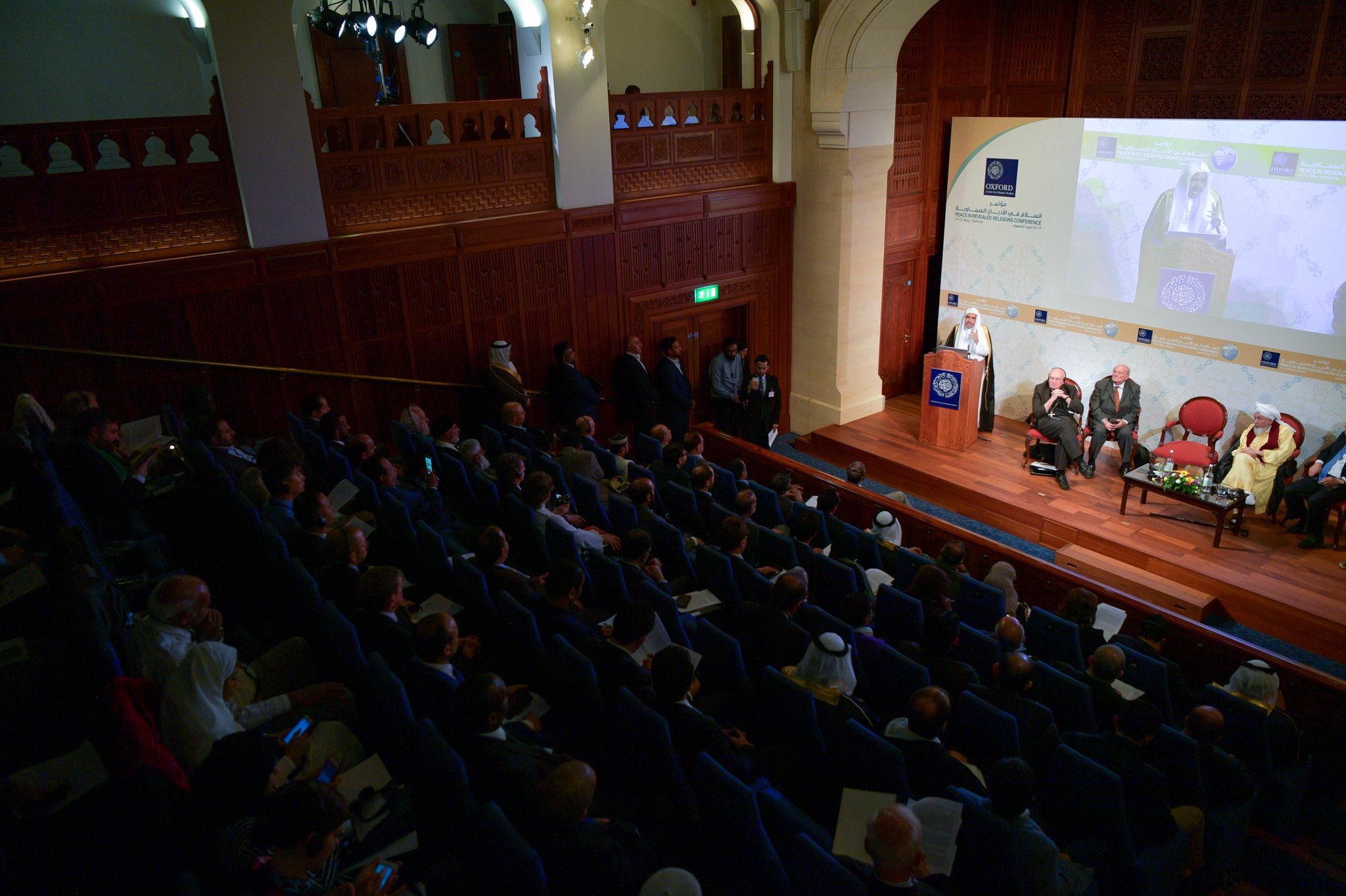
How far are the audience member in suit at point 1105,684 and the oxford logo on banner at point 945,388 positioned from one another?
5081mm

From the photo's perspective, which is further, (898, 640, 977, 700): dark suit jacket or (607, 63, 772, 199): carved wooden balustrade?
(607, 63, 772, 199): carved wooden balustrade

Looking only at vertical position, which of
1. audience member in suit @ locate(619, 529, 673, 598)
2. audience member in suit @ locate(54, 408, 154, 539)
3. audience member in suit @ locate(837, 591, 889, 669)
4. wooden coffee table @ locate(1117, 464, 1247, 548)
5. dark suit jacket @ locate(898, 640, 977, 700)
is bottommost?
wooden coffee table @ locate(1117, 464, 1247, 548)

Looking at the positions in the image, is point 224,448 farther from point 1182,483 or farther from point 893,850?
point 1182,483

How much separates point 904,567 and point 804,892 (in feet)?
9.14

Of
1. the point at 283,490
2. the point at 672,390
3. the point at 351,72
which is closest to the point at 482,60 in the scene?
the point at 351,72

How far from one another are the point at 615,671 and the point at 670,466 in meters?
2.88

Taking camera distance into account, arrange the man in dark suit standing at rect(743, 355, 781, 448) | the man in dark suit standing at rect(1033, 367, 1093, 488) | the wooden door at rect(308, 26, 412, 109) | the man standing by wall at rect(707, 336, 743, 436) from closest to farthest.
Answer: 1. the man in dark suit standing at rect(1033, 367, 1093, 488)
2. the wooden door at rect(308, 26, 412, 109)
3. the man in dark suit standing at rect(743, 355, 781, 448)
4. the man standing by wall at rect(707, 336, 743, 436)

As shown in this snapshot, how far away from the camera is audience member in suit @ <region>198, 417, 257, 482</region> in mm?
5184

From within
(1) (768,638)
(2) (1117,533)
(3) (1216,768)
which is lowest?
(2) (1117,533)

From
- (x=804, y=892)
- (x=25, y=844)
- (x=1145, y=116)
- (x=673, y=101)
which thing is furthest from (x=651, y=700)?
(x=1145, y=116)

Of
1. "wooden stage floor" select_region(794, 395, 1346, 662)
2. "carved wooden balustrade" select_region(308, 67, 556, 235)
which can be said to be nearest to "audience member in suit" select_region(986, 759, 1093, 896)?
"wooden stage floor" select_region(794, 395, 1346, 662)

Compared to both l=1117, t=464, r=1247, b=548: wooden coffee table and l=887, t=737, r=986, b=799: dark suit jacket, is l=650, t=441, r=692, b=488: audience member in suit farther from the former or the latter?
l=1117, t=464, r=1247, b=548: wooden coffee table

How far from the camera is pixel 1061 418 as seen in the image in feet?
27.3

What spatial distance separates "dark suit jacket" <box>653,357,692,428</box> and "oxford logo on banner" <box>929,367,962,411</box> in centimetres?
244
